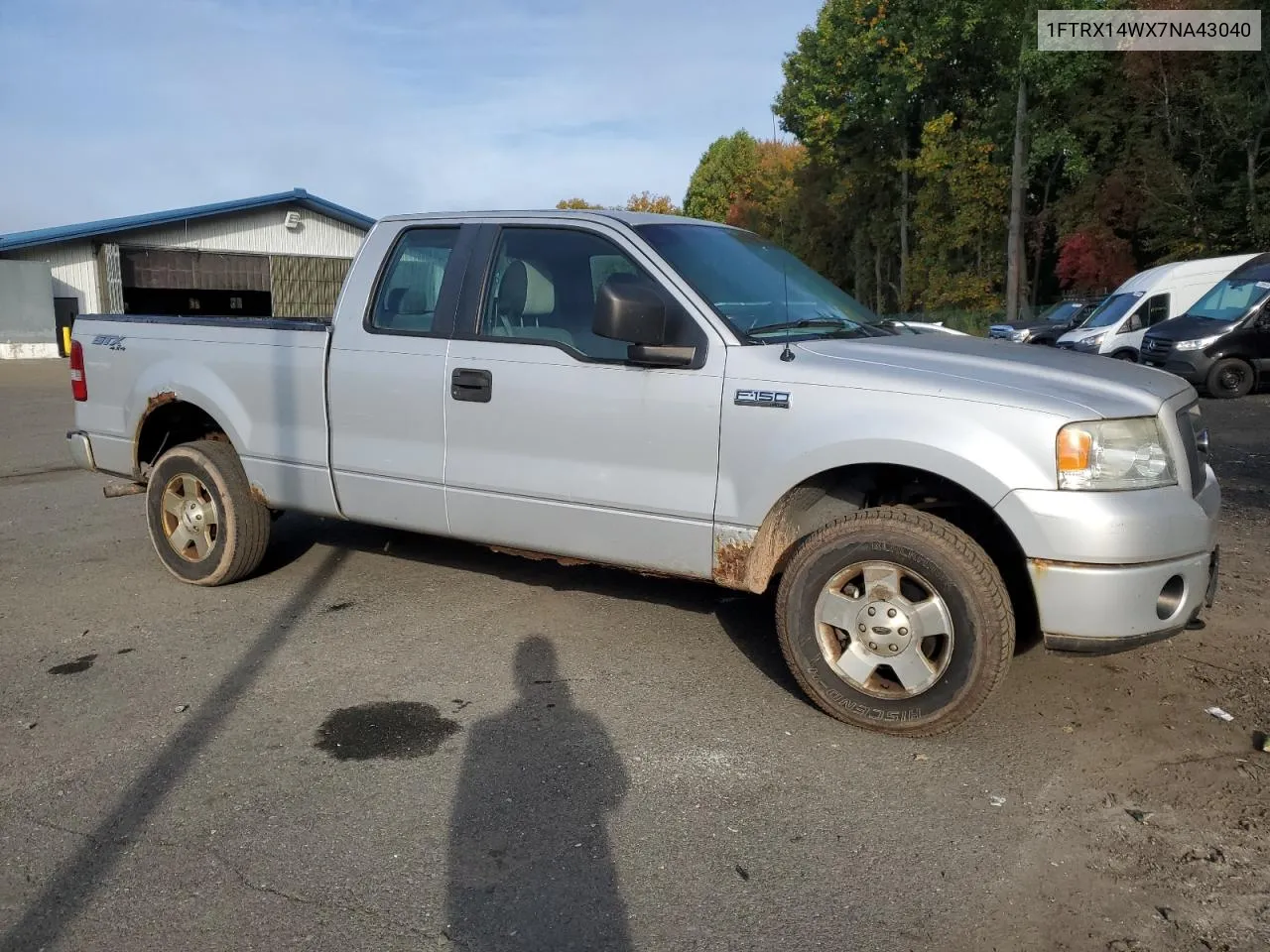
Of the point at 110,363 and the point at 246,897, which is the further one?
the point at 110,363

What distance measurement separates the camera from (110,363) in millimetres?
6121

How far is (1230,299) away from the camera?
17.1 m

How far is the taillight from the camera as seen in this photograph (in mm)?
6238

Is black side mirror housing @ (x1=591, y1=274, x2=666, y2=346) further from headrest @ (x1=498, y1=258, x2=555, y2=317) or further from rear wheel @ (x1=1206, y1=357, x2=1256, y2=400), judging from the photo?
rear wheel @ (x1=1206, y1=357, x2=1256, y2=400)

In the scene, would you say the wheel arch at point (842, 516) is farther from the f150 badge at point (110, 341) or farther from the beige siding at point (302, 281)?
the beige siding at point (302, 281)

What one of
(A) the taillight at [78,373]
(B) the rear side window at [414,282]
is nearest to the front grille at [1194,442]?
(B) the rear side window at [414,282]

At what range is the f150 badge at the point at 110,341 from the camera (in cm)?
609

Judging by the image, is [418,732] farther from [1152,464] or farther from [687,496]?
[1152,464]

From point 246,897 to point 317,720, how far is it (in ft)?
4.03

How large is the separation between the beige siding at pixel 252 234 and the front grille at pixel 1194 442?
95.5 feet

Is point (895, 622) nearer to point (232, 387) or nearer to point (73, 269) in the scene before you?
point (232, 387)

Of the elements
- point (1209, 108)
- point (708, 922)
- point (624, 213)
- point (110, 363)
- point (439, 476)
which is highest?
point (1209, 108)

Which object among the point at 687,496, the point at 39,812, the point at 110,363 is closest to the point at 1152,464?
the point at 687,496

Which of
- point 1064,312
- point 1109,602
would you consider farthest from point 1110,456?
point 1064,312
